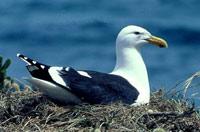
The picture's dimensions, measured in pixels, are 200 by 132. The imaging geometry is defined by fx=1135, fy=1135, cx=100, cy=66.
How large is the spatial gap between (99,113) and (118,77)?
874mm

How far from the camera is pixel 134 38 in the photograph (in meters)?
10.2

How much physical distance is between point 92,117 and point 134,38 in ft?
4.96

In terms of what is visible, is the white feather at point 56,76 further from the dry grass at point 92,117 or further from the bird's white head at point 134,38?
the bird's white head at point 134,38

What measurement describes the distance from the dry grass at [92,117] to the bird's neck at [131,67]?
1.47 feet

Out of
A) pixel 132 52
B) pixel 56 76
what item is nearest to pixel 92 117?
pixel 56 76

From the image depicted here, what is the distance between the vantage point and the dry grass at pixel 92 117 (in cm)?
877

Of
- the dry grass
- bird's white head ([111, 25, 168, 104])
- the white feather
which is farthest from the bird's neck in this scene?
the white feather

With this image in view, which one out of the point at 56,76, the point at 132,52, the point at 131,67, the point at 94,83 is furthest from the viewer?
the point at 132,52

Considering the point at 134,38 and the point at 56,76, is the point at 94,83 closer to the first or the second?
Answer: the point at 56,76

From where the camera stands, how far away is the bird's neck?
394 inches

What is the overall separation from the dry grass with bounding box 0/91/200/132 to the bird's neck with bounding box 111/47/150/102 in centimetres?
45

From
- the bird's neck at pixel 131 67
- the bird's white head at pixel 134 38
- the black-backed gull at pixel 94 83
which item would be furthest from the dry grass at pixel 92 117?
the bird's white head at pixel 134 38

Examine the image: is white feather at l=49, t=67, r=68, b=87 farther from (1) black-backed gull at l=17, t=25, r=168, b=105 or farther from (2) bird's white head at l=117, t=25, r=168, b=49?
(2) bird's white head at l=117, t=25, r=168, b=49

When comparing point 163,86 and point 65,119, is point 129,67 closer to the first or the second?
point 163,86
